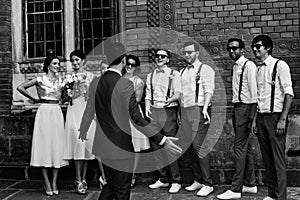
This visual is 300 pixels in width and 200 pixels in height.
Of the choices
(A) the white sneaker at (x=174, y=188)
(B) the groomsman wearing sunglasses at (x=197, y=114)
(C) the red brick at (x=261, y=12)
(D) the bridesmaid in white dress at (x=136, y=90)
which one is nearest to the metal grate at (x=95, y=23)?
(D) the bridesmaid in white dress at (x=136, y=90)

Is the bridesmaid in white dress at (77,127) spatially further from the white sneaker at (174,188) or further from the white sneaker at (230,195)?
the white sneaker at (230,195)

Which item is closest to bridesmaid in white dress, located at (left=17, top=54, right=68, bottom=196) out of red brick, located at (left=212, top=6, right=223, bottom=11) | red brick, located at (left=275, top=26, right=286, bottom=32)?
red brick, located at (left=212, top=6, right=223, bottom=11)

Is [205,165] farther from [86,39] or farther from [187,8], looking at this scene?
[86,39]

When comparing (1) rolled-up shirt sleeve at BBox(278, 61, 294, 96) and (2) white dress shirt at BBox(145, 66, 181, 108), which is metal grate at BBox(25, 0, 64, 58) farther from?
(1) rolled-up shirt sleeve at BBox(278, 61, 294, 96)

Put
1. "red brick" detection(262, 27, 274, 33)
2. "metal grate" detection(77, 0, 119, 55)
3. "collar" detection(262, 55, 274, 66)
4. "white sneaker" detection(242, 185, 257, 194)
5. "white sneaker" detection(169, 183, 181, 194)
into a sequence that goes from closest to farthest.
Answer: "collar" detection(262, 55, 274, 66)
"white sneaker" detection(242, 185, 257, 194)
"white sneaker" detection(169, 183, 181, 194)
"red brick" detection(262, 27, 274, 33)
"metal grate" detection(77, 0, 119, 55)

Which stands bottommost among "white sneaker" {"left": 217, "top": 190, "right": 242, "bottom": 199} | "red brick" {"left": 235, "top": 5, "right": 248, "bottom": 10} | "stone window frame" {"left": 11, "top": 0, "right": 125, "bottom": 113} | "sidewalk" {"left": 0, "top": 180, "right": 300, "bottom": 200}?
"sidewalk" {"left": 0, "top": 180, "right": 300, "bottom": 200}

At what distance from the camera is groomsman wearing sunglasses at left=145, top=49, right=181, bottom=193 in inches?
265

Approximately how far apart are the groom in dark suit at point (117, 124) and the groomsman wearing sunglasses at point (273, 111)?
1.54 m

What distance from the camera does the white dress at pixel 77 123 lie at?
A: 6914mm

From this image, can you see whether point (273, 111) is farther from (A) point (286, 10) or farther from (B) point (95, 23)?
(B) point (95, 23)

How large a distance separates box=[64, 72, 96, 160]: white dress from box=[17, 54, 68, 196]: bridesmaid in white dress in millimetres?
115

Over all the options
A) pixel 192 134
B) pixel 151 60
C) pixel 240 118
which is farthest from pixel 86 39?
pixel 240 118

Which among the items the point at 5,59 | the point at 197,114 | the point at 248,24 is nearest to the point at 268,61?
the point at 197,114

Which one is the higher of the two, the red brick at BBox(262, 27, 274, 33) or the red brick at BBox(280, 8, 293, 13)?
the red brick at BBox(280, 8, 293, 13)
